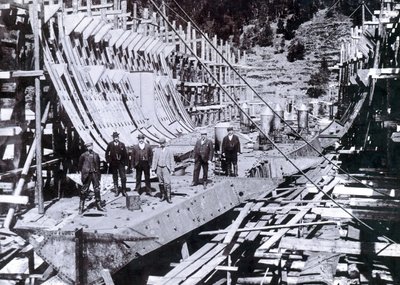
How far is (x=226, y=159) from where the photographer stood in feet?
41.9

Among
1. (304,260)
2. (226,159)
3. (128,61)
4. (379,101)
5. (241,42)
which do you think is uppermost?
(241,42)

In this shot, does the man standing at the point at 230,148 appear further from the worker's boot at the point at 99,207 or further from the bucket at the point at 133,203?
the worker's boot at the point at 99,207

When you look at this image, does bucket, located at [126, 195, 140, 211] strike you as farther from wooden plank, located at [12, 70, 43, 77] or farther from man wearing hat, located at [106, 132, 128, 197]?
wooden plank, located at [12, 70, 43, 77]

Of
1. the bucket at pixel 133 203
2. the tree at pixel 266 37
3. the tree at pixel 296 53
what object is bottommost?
the bucket at pixel 133 203

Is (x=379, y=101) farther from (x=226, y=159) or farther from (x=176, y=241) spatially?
(x=176, y=241)

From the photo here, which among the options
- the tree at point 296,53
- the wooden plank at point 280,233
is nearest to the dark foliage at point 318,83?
the tree at point 296,53

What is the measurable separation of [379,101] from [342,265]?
7233 millimetres

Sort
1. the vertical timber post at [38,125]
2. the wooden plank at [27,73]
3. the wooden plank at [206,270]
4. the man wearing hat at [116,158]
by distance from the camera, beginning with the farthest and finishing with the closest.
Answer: the man wearing hat at [116,158] < the vertical timber post at [38,125] < the wooden plank at [27,73] < the wooden plank at [206,270]

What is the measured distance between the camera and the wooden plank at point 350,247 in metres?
8.19

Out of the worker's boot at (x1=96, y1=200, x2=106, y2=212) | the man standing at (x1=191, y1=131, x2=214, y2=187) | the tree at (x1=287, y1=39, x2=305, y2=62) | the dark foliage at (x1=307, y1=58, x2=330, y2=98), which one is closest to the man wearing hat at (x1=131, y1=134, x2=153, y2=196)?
the man standing at (x1=191, y1=131, x2=214, y2=187)

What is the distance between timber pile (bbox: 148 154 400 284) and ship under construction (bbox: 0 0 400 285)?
1.3 inches

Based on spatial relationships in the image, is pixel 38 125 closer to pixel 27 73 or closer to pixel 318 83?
pixel 27 73

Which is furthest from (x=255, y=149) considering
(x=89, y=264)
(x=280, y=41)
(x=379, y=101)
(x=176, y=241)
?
(x=280, y=41)

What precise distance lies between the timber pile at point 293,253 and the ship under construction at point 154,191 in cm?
3
